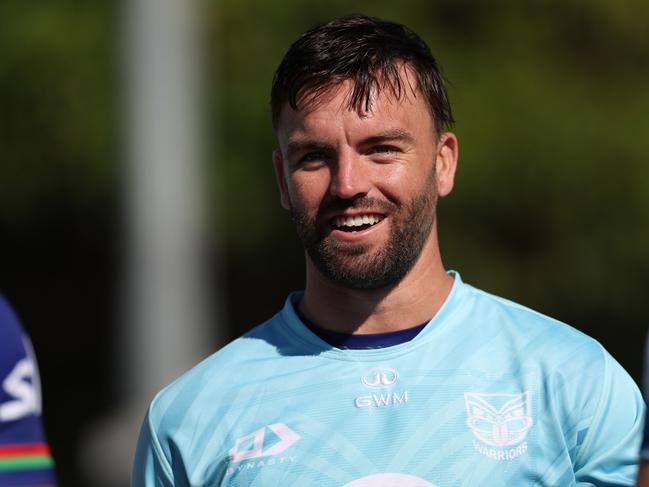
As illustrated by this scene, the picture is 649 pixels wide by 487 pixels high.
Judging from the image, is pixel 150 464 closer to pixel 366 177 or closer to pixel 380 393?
pixel 380 393

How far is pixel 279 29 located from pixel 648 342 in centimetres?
699

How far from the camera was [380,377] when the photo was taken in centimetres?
330

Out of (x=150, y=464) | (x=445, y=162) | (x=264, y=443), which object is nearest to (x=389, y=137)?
(x=445, y=162)

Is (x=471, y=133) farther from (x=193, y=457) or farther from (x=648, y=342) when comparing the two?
(x=648, y=342)

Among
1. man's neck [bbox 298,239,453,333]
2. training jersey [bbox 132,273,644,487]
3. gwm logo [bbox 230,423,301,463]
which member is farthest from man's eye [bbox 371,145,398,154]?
gwm logo [bbox 230,423,301,463]

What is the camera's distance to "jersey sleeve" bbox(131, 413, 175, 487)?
336cm

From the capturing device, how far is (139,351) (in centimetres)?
878

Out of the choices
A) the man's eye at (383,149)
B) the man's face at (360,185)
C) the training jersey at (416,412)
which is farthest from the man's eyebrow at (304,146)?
the training jersey at (416,412)

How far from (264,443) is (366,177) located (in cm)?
66

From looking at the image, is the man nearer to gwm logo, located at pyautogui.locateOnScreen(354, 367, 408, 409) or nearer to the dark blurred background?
gwm logo, located at pyautogui.locateOnScreen(354, 367, 408, 409)

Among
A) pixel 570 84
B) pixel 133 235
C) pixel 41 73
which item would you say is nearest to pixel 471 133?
pixel 570 84

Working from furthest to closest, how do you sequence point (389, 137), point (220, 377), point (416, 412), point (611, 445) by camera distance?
point (220, 377)
point (389, 137)
point (416, 412)
point (611, 445)

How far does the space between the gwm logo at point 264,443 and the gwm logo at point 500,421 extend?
41 centimetres

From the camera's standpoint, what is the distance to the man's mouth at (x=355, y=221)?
330 cm
